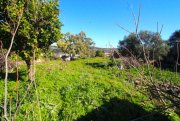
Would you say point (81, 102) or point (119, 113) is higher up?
point (81, 102)

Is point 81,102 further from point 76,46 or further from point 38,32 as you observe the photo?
point 76,46

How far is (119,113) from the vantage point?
10461 millimetres

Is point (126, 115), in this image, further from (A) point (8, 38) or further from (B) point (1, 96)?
(A) point (8, 38)

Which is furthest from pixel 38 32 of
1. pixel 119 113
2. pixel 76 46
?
pixel 76 46

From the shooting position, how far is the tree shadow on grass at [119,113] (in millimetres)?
10008

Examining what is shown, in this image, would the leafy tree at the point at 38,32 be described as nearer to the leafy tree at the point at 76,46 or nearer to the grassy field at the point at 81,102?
the grassy field at the point at 81,102

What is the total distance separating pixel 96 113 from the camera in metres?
10.3

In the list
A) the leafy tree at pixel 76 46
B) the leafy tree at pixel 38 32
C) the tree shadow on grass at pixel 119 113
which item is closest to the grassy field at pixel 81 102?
the tree shadow on grass at pixel 119 113

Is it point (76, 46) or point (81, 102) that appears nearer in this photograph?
point (81, 102)

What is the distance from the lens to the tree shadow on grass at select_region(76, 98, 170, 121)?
10008mm

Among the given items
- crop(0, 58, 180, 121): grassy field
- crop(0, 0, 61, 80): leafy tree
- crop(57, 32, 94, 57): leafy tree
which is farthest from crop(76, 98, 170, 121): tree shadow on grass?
crop(57, 32, 94, 57): leafy tree

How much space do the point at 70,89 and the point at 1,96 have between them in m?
3.13

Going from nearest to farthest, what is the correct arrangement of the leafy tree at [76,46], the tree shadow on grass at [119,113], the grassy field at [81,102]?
the grassy field at [81,102]
the tree shadow on grass at [119,113]
the leafy tree at [76,46]

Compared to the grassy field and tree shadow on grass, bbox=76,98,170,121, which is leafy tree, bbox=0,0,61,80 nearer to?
the grassy field
